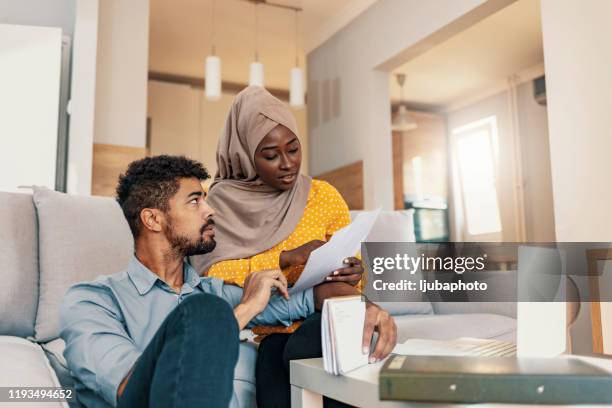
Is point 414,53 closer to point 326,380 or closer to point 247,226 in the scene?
point 247,226

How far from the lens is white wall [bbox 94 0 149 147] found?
365 cm

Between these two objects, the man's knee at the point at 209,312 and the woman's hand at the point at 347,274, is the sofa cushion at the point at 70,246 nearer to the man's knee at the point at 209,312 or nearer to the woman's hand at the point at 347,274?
the woman's hand at the point at 347,274

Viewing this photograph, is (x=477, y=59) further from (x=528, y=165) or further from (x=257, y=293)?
(x=257, y=293)

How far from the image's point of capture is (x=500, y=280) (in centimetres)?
204

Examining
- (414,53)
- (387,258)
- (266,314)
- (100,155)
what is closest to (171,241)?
(266,314)

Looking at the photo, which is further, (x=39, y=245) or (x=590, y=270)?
(x=590, y=270)

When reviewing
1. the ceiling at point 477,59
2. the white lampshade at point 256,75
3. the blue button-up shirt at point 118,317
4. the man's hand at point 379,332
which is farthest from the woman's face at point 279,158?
the ceiling at point 477,59

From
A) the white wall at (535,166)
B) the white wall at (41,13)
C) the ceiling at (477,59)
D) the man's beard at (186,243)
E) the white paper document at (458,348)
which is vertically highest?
the ceiling at (477,59)

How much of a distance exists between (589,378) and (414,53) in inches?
140

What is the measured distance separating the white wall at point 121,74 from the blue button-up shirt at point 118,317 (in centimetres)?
255

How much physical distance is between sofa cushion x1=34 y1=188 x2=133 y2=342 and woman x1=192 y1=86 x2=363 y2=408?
245 mm

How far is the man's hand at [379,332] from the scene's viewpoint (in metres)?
1.00

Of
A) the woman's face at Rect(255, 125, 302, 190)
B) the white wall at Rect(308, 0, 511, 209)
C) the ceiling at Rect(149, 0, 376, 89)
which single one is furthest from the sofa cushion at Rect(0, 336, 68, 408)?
the ceiling at Rect(149, 0, 376, 89)

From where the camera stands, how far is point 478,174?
6.21 metres
